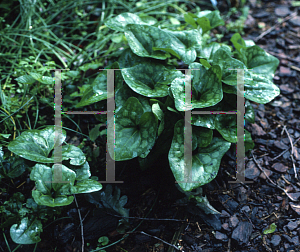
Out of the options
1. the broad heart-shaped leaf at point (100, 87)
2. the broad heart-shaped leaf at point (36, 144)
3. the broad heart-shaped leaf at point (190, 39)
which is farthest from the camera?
the broad heart-shaped leaf at point (190, 39)

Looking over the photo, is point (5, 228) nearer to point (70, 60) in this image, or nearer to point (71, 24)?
point (70, 60)

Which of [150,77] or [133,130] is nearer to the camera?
[133,130]

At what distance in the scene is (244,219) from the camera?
1492mm

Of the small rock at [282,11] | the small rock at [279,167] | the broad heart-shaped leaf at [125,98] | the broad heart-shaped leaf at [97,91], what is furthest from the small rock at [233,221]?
the small rock at [282,11]

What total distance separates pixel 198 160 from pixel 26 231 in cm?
82

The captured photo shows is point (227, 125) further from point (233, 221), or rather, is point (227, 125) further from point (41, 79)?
point (41, 79)

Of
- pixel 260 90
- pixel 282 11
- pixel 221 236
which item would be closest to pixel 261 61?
pixel 260 90

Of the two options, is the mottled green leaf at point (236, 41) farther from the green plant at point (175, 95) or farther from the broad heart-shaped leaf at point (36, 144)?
the broad heart-shaped leaf at point (36, 144)

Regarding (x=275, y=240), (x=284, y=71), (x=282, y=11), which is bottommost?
(x=275, y=240)

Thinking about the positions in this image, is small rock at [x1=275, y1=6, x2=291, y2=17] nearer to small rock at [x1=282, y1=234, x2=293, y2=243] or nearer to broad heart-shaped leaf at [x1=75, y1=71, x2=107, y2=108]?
broad heart-shaped leaf at [x1=75, y1=71, x2=107, y2=108]

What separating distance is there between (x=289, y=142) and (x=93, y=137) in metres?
1.20

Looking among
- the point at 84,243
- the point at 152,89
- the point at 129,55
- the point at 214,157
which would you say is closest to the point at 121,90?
the point at 152,89

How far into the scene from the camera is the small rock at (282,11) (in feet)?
8.92

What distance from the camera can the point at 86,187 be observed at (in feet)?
4.07
